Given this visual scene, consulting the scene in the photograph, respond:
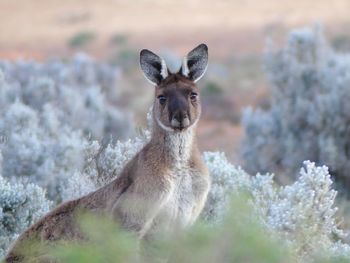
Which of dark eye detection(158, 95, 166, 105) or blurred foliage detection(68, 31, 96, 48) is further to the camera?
blurred foliage detection(68, 31, 96, 48)

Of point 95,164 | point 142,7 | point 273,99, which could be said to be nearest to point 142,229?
point 95,164

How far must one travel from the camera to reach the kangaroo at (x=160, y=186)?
571 centimetres

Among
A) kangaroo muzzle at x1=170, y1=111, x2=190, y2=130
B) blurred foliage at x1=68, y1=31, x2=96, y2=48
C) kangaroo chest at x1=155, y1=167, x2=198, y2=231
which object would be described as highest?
blurred foliage at x1=68, y1=31, x2=96, y2=48

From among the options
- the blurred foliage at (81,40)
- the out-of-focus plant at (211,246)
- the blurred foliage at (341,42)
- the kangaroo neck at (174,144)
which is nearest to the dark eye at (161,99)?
the kangaroo neck at (174,144)

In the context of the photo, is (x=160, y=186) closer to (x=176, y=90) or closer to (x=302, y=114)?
(x=176, y=90)

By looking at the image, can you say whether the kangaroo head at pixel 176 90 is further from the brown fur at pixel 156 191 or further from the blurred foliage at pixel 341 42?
the blurred foliage at pixel 341 42

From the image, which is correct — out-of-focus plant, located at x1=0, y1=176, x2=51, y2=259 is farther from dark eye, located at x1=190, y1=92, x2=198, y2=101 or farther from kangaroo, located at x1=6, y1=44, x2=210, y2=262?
dark eye, located at x1=190, y1=92, x2=198, y2=101

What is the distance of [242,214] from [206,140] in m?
14.1

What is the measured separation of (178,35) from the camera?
40.9 meters

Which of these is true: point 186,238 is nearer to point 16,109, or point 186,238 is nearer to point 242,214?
A: point 242,214

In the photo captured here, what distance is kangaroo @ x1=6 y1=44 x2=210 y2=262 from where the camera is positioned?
5711mm

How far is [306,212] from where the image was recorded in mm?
6316

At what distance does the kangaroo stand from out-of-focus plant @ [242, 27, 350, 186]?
525cm

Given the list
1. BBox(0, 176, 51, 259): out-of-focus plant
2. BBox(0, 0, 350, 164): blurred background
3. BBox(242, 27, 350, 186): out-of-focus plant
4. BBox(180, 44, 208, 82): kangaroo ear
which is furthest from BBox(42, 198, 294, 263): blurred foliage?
BBox(0, 0, 350, 164): blurred background
